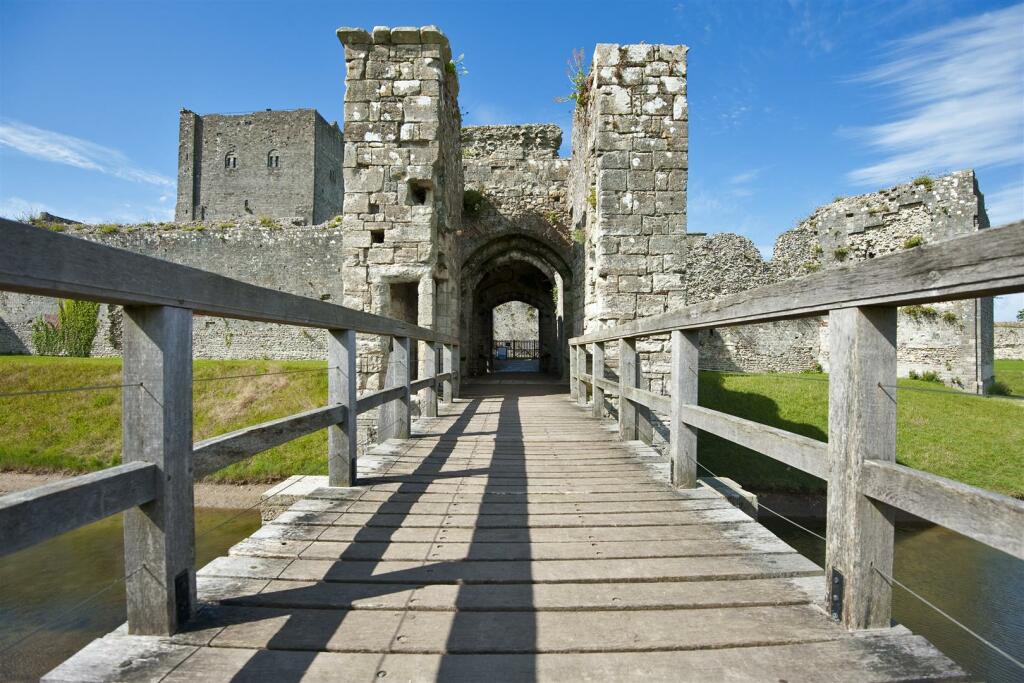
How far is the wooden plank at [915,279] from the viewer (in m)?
1.13

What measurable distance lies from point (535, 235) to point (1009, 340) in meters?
23.3

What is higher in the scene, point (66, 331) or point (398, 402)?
point (66, 331)

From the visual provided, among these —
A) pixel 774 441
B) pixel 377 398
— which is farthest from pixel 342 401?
pixel 774 441

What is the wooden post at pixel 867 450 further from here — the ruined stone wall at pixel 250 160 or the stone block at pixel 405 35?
the ruined stone wall at pixel 250 160

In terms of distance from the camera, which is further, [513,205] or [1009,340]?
[1009,340]

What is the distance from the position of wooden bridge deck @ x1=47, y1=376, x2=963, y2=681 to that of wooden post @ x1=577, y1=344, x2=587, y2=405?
14.0 feet

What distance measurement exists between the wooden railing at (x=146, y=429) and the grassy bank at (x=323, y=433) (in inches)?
240

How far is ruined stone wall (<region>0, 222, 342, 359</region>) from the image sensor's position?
16.7 metres

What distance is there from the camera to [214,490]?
848 centimetres

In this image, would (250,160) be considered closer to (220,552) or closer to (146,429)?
(220,552)

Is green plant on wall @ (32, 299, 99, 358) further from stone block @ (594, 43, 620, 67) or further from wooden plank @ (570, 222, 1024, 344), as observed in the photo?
wooden plank @ (570, 222, 1024, 344)

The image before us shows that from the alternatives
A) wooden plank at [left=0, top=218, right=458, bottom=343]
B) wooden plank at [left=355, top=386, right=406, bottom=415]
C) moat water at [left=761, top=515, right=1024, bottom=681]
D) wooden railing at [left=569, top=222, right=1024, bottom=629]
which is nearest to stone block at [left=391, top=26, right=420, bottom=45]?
wooden plank at [left=355, top=386, right=406, bottom=415]

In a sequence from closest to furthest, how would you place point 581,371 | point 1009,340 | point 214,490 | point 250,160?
1. point 581,371
2. point 214,490
3. point 1009,340
4. point 250,160

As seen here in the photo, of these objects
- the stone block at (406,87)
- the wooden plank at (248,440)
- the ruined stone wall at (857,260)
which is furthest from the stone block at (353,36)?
the ruined stone wall at (857,260)
